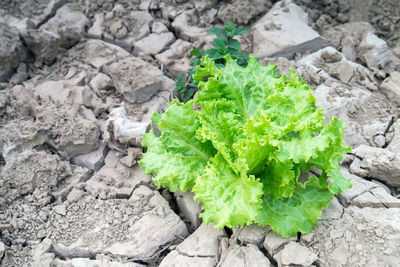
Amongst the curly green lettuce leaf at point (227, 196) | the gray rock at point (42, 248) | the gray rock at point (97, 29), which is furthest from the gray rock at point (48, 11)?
the curly green lettuce leaf at point (227, 196)

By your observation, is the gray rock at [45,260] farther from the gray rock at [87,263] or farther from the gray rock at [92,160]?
the gray rock at [92,160]

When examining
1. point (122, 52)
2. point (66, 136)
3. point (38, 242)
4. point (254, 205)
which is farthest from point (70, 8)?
point (254, 205)

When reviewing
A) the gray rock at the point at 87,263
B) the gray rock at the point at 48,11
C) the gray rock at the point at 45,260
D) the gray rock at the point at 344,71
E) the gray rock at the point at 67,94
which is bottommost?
the gray rock at the point at 87,263

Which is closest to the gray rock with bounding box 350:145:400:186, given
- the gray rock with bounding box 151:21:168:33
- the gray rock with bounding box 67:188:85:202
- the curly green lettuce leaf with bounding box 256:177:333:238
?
the curly green lettuce leaf with bounding box 256:177:333:238

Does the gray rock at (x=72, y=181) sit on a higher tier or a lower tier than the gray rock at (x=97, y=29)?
lower

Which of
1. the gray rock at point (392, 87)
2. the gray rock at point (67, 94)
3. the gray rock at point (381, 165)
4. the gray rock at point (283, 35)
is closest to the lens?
the gray rock at point (381, 165)

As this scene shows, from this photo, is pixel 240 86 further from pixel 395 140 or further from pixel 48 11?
pixel 48 11

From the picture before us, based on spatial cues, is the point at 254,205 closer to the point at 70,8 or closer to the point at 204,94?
the point at 204,94
